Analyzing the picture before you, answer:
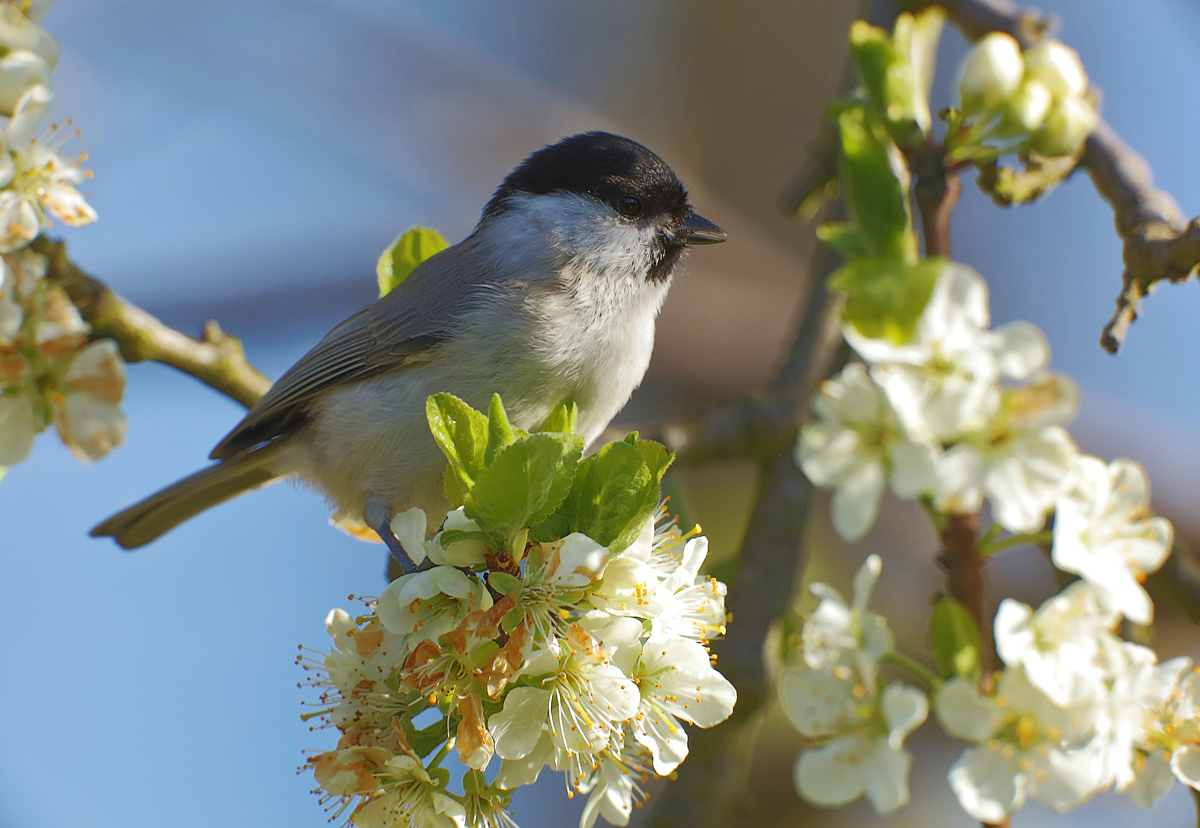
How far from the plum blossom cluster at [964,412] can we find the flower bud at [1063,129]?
29cm

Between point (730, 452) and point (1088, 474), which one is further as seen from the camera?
point (730, 452)

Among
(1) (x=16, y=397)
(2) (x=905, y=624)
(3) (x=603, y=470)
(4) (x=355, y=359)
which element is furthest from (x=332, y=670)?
(2) (x=905, y=624)

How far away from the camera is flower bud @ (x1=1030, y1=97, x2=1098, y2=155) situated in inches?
43.0

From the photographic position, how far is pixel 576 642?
3.68 feet

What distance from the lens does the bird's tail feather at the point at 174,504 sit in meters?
2.38

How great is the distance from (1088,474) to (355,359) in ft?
5.64

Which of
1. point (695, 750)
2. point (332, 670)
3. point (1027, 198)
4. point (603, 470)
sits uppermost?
point (1027, 198)

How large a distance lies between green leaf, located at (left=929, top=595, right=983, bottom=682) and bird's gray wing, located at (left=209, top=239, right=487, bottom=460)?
1.39 meters

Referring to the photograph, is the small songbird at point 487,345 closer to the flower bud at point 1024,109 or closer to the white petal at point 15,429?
the white petal at point 15,429

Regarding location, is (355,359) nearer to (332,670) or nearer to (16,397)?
(16,397)

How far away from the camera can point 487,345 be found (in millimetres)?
2006

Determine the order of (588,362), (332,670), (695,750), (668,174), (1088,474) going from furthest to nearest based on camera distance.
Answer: (668,174), (695,750), (588,362), (332,670), (1088,474)

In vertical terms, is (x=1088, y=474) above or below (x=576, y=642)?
above

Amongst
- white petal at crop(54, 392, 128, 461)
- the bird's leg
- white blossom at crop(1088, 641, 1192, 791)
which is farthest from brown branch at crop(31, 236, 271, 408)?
white blossom at crop(1088, 641, 1192, 791)
